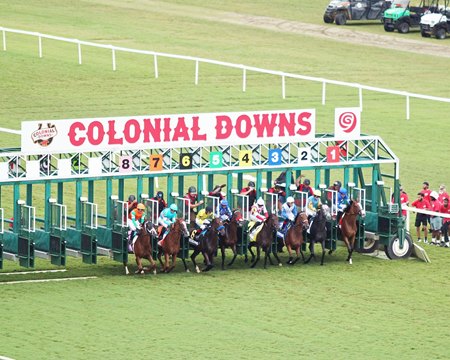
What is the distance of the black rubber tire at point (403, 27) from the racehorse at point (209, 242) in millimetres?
32248

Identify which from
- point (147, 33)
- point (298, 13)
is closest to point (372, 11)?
point (298, 13)

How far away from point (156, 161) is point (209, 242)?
1792mm

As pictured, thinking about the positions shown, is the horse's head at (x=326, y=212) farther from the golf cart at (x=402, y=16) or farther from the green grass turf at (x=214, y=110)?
the golf cart at (x=402, y=16)

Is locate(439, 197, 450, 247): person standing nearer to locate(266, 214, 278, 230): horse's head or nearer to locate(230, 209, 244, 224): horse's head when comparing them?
locate(266, 214, 278, 230): horse's head

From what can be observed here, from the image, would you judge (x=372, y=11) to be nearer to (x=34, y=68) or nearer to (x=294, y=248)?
(x=34, y=68)

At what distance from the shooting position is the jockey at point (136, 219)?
29578mm

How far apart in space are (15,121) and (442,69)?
15.8 metres

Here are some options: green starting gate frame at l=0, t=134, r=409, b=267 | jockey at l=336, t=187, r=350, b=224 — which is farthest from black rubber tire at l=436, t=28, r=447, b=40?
jockey at l=336, t=187, r=350, b=224

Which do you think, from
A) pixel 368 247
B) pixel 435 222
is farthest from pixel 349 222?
pixel 435 222

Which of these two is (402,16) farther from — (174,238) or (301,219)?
(174,238)

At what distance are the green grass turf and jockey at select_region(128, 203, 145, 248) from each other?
0.81 m

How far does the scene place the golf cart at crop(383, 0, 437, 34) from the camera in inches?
2397

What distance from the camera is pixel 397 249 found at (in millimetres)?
31906

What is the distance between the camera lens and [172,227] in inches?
1163
